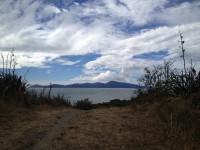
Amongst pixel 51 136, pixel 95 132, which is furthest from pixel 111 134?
pixel 51 136

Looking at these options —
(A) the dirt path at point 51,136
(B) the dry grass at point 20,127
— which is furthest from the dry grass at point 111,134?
(B) the dry grass at point 20,127

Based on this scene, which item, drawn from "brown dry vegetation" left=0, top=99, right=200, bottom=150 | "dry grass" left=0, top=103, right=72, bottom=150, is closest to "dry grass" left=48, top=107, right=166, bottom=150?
"brown dry vegetation" left=0, top=99, right=200, bottom=150

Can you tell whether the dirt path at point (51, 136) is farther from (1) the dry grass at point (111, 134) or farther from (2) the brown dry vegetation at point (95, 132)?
(1) the dry grass at point (111, 134)

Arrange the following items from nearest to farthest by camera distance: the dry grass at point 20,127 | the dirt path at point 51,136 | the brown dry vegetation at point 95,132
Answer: the dirt path at point 51,136, the brown dry vegetation at point 95,132, the dry grass at point 20,127

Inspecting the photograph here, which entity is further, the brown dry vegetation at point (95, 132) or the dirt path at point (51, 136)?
the brown dry vegetation at point (95, 132)

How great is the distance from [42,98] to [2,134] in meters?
7.35

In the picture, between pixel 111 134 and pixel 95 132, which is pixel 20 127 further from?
pixel 111 134

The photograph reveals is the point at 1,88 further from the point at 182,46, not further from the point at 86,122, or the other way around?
the point at 182,46

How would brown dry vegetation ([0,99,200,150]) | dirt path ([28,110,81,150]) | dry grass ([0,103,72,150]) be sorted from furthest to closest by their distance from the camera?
dry grass ([0,103,72,150])
brown dry vegetation ([0,99,200,150])
dirt path ([28,110,81,150])

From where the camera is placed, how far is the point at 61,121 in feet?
34.2

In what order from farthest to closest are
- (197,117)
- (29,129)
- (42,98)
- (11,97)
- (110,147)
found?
(42,98) → (11,97) → (197,117) → (29,129) → (110,147)

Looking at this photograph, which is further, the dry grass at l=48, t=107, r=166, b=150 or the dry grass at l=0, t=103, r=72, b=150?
the dry grass at l=0, t=103, r=72, b=150

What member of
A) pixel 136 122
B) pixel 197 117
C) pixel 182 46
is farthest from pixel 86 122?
pixel 182 46

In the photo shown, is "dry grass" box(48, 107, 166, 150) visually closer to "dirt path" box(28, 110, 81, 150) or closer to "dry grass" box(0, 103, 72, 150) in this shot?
"dirt path" box(28, 110, 81, 150)
